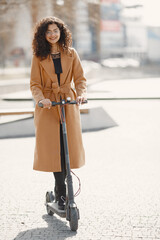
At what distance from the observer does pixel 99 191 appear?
18.7ft

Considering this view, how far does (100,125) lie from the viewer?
11164 mm

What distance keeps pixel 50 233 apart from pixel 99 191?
155 cm

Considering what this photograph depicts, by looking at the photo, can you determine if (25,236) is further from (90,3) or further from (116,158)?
(90,3)

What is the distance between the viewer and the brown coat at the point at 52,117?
4367 millimetres

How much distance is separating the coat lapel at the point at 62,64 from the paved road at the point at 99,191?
1339 millimetres

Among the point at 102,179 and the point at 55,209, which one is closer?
the point at 55,209

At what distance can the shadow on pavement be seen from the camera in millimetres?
4117

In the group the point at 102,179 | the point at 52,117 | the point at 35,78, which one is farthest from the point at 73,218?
the point at 102,179

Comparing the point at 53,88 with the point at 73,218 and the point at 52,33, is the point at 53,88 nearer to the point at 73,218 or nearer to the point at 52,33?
the point at 52,33

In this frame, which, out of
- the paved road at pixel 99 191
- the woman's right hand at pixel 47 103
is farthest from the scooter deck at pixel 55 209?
the woman's right hand at pixel 47 103

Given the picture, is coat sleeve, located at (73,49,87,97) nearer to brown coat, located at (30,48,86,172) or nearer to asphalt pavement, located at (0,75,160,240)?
Result: brown coat, located at (30,48,86,172)

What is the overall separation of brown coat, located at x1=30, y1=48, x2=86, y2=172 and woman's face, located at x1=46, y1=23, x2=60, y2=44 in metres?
0.15

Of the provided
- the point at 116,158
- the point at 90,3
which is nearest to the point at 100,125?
the point at 116,158

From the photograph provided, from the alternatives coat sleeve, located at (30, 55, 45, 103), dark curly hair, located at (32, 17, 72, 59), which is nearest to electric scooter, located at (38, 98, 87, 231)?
coat sleeve, located at (30, 55, 45, 103)
